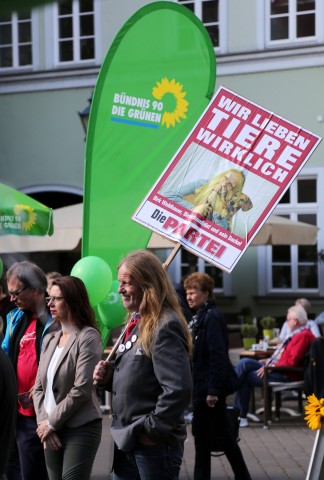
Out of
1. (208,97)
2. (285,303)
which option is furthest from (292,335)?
(285,303)

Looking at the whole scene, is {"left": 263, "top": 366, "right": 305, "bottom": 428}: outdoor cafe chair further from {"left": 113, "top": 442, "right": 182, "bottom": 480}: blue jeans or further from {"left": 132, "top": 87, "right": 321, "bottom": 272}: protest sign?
{"left": 113, "top": 442, "right": 182, "bottom": 480}: blue jeans

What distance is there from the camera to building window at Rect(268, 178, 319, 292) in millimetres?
17453

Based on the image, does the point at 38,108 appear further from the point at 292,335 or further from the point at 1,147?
the point at 292,335

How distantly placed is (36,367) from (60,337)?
21.4 inches

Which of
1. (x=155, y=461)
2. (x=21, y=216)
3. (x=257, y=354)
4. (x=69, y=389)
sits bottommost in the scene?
(x=257, y=354)

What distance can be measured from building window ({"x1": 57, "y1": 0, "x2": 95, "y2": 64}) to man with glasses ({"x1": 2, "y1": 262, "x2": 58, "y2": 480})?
14428 mm

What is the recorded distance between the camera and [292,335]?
10.5 m

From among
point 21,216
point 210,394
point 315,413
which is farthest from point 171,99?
point 21,216

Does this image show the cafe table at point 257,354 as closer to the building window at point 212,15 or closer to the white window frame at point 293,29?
the white window frame at point 293,29

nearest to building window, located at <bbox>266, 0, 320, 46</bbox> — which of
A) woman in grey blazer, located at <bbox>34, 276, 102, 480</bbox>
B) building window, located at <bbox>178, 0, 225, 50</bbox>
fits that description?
building window, located at <bbox>178, 0, 225, 50</bbox>

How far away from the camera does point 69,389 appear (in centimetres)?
439

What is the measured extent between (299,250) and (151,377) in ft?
47.3

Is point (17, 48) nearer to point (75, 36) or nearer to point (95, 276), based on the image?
point (75, 36)

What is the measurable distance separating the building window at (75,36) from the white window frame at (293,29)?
12.4ft
